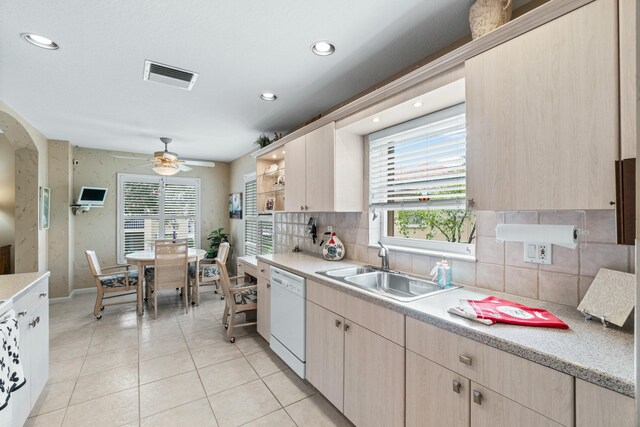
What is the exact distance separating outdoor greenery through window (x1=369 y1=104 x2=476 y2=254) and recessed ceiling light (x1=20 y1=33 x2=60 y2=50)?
2395 mm

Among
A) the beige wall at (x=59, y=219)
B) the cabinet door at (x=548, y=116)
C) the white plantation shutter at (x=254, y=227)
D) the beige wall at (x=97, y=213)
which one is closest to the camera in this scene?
the cabinet door at (x=548, y=116)

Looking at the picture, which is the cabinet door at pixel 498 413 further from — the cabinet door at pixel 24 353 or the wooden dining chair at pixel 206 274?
the wooden dining chair at pixel 206 274

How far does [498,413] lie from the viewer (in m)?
1.08

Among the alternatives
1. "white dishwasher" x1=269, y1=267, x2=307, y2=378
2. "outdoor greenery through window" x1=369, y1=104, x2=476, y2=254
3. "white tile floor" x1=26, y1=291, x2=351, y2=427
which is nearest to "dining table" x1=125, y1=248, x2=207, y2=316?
"white tile floor" x1=26, y1=291, x2=351, y2=427

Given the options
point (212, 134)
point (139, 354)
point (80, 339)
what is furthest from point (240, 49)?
point (80, 339)

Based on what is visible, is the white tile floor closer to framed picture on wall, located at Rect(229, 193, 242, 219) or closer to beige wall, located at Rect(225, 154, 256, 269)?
beige wall, located at Rect(225, 154, 256, 269)

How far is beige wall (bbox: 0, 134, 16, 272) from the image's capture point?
4465mm

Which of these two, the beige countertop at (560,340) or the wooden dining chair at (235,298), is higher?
the beige countertop at (560,340)

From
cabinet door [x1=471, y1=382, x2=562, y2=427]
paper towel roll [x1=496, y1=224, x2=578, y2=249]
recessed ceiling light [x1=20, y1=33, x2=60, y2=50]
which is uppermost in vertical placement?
recessed ceiling light [x1=20, y1=33, x2=60, y2=50]

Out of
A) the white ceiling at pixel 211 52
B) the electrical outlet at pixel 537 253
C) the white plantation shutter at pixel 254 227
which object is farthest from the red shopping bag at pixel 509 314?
the white plantation shutter at pixel 254 227

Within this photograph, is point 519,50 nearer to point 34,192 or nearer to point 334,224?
point 334,224

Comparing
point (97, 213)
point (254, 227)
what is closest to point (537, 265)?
point (254, 227)

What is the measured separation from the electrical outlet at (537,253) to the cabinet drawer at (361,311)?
73 cm

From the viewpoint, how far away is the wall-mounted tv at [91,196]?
477cm
